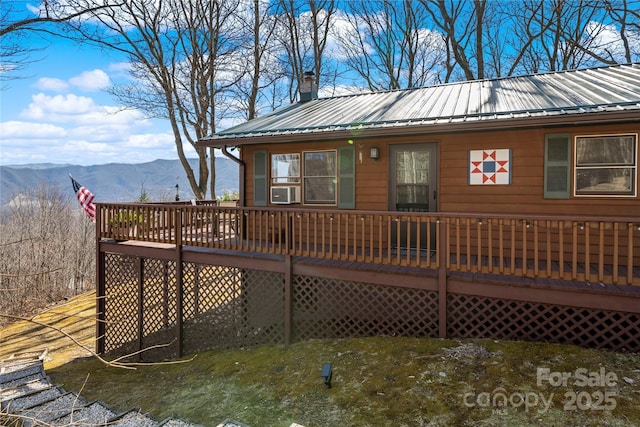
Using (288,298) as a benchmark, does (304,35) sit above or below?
above

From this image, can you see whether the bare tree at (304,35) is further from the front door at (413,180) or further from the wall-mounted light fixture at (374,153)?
the front door at (413,180)

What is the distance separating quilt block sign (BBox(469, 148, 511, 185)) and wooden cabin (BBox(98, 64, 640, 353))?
2cm

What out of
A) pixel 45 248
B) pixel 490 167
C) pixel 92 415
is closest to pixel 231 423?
pixel 92 415

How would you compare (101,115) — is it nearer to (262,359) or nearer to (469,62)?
(262,359)

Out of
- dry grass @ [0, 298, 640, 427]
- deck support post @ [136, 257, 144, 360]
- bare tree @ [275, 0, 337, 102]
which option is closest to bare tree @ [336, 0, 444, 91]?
bare tree @ [275, 0, 337, 102]

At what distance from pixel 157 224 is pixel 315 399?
15.9ft

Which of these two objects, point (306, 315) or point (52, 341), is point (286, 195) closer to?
point (306, 315)

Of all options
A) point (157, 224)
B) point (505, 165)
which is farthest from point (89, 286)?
point (505, 165)

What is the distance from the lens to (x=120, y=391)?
6453mm

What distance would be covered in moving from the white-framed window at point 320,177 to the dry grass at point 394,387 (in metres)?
2.95

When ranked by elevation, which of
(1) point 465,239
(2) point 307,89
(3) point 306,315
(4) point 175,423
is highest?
(2) point 307,89

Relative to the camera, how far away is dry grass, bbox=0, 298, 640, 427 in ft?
12.6

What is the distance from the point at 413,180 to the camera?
707cm

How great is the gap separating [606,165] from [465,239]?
2.36 meters
